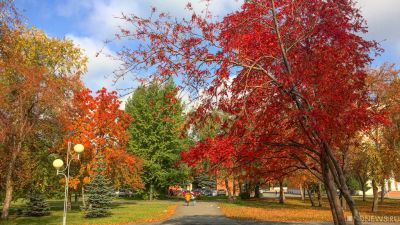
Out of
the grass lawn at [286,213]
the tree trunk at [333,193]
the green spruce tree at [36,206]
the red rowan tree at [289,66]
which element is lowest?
the grass lawn at [286,213]

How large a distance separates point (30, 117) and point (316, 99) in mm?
20345

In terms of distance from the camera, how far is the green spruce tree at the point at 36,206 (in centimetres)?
2577

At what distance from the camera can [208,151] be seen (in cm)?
912

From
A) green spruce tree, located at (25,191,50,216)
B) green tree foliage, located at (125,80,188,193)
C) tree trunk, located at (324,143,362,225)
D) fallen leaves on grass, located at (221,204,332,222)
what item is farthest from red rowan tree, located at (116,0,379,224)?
green tree foliage, located at (125,80,188,193)

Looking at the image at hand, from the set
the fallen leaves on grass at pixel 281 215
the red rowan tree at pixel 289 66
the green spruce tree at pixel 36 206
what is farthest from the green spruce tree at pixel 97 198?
the red rowan tree at pixel 289 66

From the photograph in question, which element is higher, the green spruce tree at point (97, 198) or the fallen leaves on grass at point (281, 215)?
the green spruce tree at point (97, 198)

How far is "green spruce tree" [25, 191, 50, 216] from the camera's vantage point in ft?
84.5

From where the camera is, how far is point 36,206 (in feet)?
84.8

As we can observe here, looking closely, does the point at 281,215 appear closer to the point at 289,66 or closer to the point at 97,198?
the point at 97,198

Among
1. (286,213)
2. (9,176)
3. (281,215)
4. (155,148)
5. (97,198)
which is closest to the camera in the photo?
(9,176)

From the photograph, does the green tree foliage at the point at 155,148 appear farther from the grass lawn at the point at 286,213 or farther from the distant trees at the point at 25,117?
the distant trees at the point at 25,117

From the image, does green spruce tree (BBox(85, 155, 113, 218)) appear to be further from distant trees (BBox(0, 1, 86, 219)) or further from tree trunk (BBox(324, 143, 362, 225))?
tree trunk (BBox(324, 143, 362, 225))

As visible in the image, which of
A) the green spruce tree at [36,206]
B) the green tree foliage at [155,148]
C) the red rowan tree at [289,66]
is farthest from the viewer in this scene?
the green tree foliage at [155,148]

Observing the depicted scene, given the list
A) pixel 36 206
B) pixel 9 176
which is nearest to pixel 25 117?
pixel 9 176
